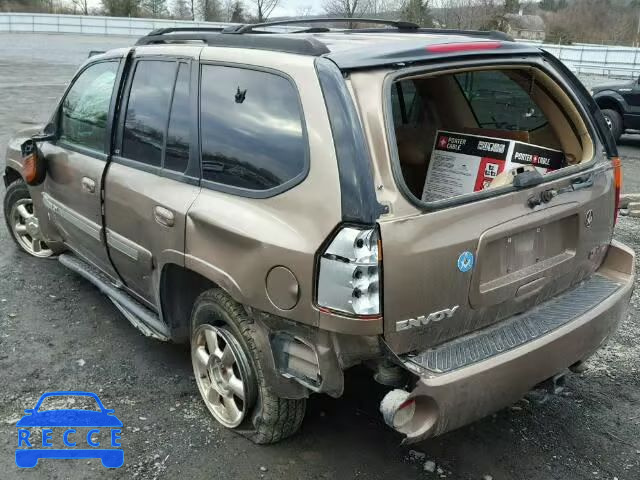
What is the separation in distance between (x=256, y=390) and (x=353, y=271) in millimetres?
972

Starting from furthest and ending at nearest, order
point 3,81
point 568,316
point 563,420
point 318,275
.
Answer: point 3,81 → point 563,420 → point 568,316 → point 318,275

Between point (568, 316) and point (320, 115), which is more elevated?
point (320, 115)

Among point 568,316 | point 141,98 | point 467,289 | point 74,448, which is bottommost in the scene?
point 74,448

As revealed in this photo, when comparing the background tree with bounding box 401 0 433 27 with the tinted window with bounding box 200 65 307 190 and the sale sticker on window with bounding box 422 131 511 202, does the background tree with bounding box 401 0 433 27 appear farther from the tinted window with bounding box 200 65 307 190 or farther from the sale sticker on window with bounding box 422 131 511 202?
the tinted window with bounding box 200 65 307 190

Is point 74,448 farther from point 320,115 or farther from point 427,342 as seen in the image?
point 320,115

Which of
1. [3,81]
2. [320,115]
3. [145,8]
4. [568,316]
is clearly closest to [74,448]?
[320,115]

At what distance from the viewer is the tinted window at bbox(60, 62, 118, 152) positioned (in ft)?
12.6

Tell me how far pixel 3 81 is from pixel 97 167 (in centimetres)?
1813

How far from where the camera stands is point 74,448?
3.08 m

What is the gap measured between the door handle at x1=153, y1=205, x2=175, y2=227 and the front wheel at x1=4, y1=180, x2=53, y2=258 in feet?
7.94

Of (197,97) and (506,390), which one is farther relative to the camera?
(197,97)

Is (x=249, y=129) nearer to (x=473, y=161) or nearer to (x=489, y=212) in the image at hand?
(x=489, y=212)

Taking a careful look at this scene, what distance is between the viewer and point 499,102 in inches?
155

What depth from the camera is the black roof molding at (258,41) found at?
2608 millimetres
